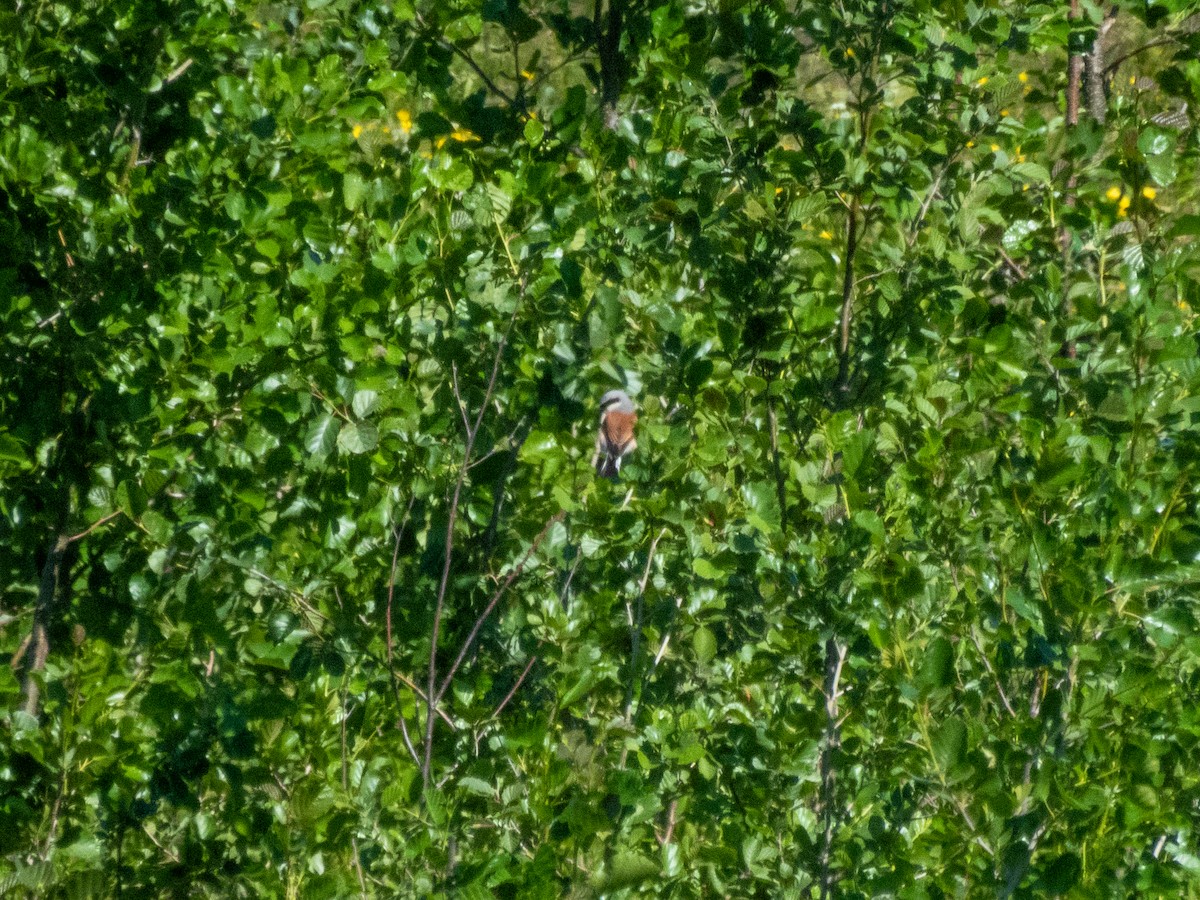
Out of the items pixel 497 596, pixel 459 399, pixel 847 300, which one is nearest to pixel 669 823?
pixel 497 596

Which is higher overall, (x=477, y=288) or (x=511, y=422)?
(x=477, y=288)

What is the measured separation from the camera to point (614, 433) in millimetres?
3711

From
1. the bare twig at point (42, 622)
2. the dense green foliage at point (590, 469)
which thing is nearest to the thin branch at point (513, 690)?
the dense green foliage at point (590, 469)

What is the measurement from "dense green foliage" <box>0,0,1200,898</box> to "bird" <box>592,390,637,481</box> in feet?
1.92

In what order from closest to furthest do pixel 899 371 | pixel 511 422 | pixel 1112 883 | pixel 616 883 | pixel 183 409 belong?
1. pixel 1112 883
2. pixel 616 883
3. pixel 899 371
4. pixel 511 422
5. pixel 183 409

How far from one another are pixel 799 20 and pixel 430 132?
65 centimetres

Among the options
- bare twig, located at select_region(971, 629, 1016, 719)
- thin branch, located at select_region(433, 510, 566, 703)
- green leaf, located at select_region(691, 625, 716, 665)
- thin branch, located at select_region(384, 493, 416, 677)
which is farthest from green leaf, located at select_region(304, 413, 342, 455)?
bare twig, located at select_region(971, 629, 1016, 719)

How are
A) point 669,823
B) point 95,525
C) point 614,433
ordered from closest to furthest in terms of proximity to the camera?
1. point 669,823
2. point 95,525
3. point 614,433

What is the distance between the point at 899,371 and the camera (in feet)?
6.57

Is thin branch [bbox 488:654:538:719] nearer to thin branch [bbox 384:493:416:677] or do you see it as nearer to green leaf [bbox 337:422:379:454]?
thin branch [bbox 384:493:416:677]

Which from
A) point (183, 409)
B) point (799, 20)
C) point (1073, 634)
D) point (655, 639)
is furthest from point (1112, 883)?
point (183, 409)

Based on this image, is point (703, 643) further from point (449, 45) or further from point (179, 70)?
point (179, 70)

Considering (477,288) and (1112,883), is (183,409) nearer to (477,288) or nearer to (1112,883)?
(477,288)

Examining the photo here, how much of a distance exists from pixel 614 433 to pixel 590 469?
1.64 meters
